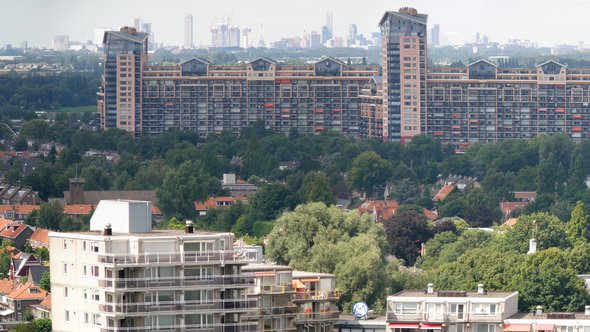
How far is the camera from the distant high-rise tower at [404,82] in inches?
7092

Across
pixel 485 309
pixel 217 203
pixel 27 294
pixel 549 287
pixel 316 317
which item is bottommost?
pixel 217 203

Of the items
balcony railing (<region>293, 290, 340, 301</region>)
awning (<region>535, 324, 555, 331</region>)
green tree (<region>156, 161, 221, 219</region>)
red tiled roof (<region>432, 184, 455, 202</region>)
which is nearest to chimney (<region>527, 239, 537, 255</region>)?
balcony railing (<region>293, 290, 340, 301</region>)

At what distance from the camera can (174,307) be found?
4606 centimetres

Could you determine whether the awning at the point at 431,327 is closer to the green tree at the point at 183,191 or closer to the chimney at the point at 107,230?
the chimney at the point at 107,230

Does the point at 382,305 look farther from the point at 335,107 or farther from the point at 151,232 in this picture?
the point at 335,107

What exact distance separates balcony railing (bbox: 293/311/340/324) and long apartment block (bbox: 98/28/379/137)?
454 ft

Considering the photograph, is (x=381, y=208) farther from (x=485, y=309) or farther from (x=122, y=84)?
(x=485, y=309)

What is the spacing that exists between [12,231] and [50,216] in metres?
6.82

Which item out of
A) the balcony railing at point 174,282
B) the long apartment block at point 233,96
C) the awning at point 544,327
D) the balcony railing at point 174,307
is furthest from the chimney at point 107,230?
the long apartment block at point 233,96

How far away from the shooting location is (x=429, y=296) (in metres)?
52.0

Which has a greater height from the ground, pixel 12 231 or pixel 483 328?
pixel 483 328

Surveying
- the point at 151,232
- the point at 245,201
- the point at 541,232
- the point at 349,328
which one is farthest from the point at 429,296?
the point at 245,201

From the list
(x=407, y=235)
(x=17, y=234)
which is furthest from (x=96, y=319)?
(x=17, y=234)

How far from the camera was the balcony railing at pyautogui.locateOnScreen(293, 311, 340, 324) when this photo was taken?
50.8 meters
